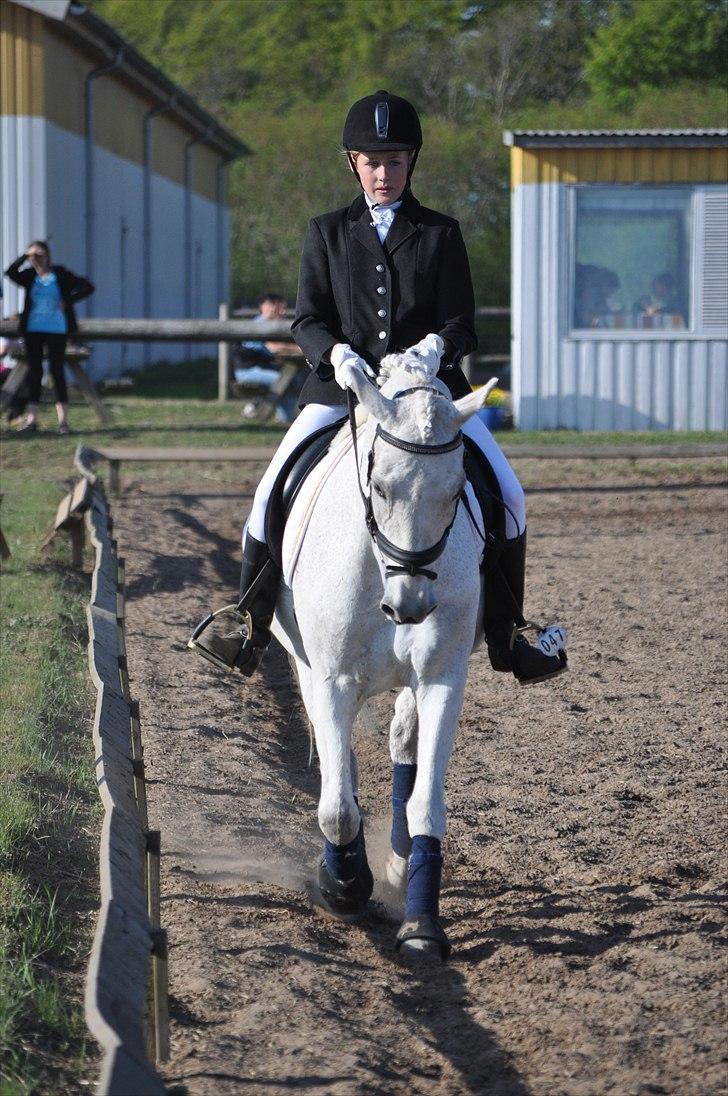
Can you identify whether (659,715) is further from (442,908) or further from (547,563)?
(547,563)

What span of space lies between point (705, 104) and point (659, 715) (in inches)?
1353

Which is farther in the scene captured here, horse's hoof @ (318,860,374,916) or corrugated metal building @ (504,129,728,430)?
corrugated metal building @ (504,129,728,430)

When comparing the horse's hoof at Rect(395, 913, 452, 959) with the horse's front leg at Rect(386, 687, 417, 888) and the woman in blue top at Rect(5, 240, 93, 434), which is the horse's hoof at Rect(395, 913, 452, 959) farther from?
the woman in blue top at Rect(5, 240, 93, 434)

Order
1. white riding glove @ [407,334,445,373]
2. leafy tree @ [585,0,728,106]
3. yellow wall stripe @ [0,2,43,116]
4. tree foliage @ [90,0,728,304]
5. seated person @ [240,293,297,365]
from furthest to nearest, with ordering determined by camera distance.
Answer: leafy tree @ [585,0,728,106], tree foliage @ [90,0,728,304], yellow wall stripe @ [0,2,43,116], seated person @ [240,293,297,365], white riding glove @ [407,334,445,373]

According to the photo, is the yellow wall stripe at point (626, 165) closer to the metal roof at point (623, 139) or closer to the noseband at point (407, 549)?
the metal roof at point (623, 139)

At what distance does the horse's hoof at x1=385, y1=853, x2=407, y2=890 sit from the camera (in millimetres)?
4914

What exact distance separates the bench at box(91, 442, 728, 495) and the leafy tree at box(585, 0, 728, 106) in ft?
126

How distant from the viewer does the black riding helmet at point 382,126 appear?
15.0ft

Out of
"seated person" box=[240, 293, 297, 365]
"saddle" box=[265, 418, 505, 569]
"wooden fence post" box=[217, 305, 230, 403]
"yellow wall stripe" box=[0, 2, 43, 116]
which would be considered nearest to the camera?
"saddle" box=[265, 418, 505, 569]

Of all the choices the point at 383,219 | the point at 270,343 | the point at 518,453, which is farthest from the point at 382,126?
the point at 270,343

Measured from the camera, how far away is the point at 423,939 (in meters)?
4.25

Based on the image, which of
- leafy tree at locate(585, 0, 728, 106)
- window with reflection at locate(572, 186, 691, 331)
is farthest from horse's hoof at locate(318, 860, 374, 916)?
leafy tree at locate(585, 0, 728, 106)

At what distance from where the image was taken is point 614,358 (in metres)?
18.2

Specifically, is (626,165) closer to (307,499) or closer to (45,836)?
(307,499)
